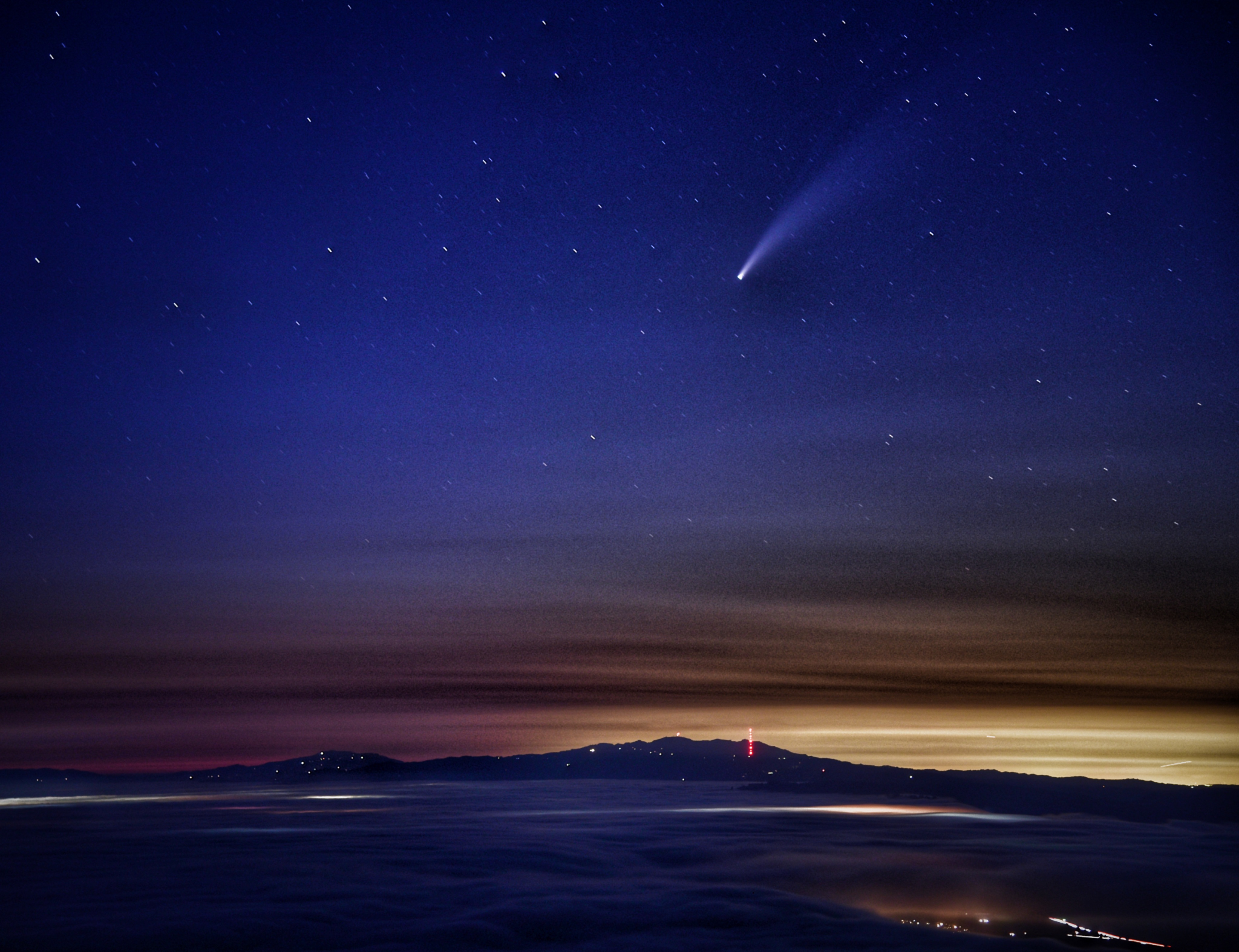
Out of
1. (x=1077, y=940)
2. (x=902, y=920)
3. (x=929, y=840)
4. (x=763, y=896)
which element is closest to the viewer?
(x=1077, y=940)

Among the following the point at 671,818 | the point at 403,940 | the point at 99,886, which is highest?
the point at 403,940

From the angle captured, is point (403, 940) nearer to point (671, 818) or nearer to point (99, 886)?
point (99, 886)

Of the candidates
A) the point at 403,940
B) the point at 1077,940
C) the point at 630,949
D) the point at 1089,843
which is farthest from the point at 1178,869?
the point at 403,940

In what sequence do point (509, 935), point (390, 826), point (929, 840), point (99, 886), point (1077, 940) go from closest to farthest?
point (509, 935) < point (1077, 940) < point (99, 886) < point (929, 840) < point (390, 826)

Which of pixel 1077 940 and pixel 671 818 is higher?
pixel 1077 940

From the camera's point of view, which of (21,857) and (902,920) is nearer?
(902,920)

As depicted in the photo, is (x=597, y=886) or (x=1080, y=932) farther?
(x=597, y=886)

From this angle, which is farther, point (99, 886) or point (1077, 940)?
point (99, 886)

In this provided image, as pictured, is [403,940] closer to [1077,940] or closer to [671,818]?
[1077,940]

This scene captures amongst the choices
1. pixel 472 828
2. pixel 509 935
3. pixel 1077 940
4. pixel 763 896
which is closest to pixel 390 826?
pixel 472 828
